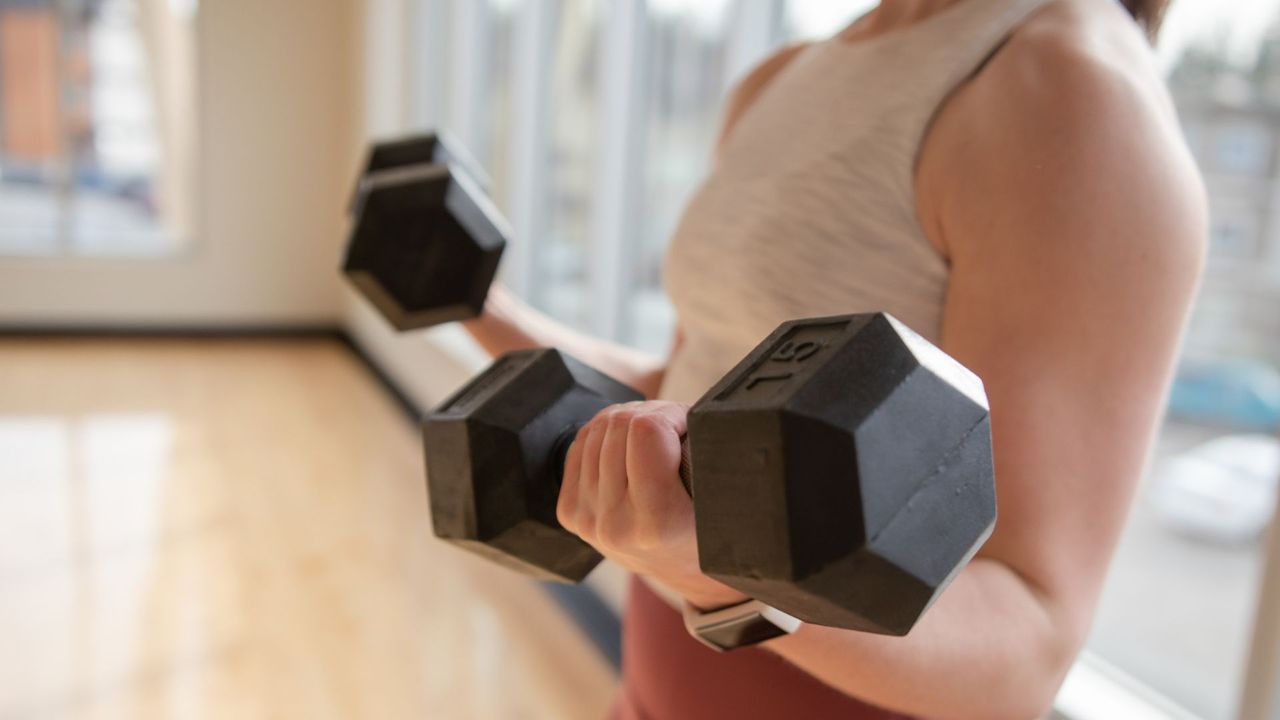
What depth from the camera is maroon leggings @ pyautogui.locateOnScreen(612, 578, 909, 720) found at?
23.6 inches

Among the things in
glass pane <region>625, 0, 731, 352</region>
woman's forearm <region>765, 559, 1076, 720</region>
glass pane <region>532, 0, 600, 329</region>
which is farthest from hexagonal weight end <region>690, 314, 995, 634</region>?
glass pane <region>532, 0, 600, 329</region>

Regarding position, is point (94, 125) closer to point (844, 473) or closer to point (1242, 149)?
point (1242, 149)

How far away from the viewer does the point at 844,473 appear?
32cm

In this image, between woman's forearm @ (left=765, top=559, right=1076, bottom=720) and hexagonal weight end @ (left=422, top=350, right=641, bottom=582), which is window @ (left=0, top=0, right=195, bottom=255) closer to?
hexagonal weight end @ (left=422, top=350, right=641, bottom=582)

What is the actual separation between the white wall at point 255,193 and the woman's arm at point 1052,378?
16.8 feet

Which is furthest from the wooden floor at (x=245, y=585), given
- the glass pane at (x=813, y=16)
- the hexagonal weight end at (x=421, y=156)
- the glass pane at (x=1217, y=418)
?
the glass pane at (x=813, y=16)

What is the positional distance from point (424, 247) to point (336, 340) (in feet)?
15.8

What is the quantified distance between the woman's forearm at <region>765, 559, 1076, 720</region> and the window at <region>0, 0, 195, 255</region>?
5.44 m

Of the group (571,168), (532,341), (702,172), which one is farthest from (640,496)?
(571,168)

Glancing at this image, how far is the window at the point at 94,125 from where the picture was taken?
5.22m

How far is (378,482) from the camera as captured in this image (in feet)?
10.6

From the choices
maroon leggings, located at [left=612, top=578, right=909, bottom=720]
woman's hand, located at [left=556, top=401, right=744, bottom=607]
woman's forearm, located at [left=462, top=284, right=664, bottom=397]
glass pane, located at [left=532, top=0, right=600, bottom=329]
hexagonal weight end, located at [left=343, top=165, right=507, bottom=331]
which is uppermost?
woman's hand, located at [left=556, top=401, right=744, bottom=607]

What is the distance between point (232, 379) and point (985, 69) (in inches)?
175

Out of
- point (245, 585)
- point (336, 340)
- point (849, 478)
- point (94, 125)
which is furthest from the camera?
point (336, 340)
